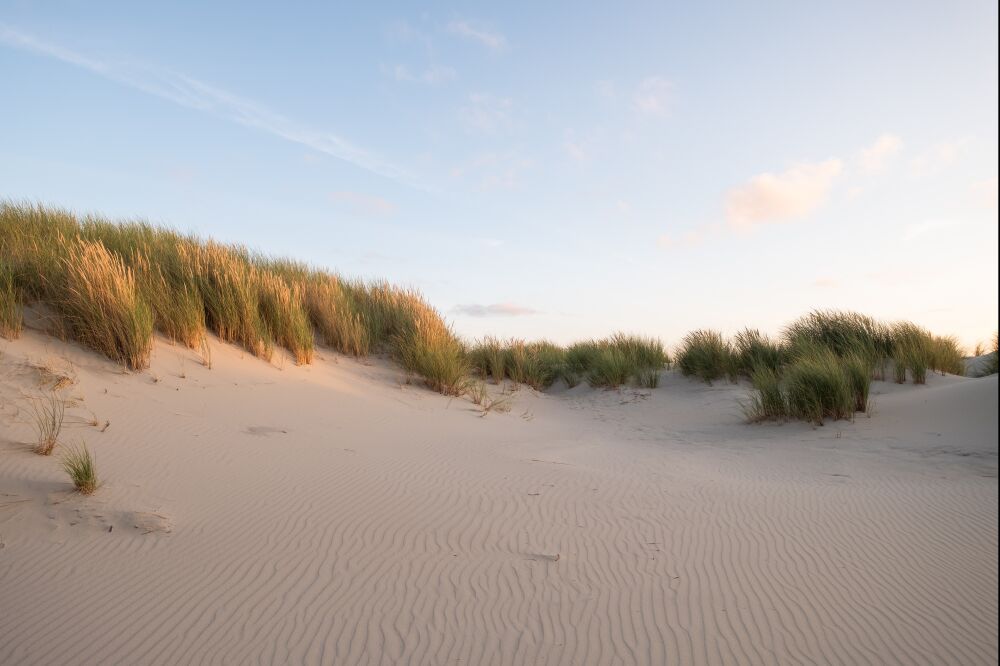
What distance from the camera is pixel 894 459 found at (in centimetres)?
485

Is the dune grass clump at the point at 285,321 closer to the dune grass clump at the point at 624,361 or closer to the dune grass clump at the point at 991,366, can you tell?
the dune grass clump at the point at 624,361

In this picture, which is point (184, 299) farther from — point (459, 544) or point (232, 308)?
point (459, 544)

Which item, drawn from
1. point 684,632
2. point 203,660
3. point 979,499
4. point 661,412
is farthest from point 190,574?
point 661,412

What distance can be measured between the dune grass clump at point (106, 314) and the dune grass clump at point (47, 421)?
3.51ft

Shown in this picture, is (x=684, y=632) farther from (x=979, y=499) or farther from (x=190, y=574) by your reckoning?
(x=979, y=499)

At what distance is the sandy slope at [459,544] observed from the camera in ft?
7.20

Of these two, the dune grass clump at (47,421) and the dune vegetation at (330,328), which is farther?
the dune vegetation at (330,328)

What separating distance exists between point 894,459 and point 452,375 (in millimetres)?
5612

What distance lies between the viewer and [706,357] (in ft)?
34.8

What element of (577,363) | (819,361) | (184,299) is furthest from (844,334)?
(184,299)

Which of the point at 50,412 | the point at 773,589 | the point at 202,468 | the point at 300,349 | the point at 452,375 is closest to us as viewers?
the point at 773,589

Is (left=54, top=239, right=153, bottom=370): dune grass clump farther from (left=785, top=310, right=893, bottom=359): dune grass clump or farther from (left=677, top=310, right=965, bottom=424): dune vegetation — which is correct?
(left=785, top=310, right=893, bottom=359): dune grass clump

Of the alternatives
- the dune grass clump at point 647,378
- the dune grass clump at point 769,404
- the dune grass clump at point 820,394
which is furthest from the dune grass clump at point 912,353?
the dune grass clump at point 647,378

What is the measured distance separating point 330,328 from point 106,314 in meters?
3.92
